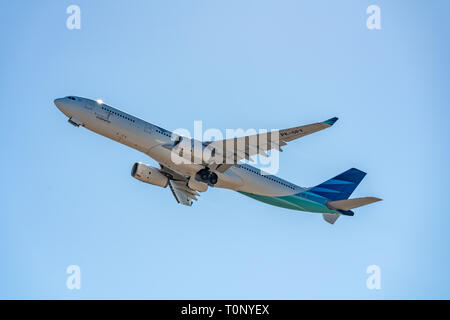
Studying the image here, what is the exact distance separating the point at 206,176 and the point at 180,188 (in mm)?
6451

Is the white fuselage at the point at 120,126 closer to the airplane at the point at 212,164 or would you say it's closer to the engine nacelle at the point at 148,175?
the airplane at the point at 212,164

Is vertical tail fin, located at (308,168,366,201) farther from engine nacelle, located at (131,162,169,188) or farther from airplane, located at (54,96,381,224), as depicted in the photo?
engine nacelle, located at (131,162,169,188)

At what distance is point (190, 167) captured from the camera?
40.2m

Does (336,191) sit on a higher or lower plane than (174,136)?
lower

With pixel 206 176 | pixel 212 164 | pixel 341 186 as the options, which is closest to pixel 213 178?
pixel 206 176

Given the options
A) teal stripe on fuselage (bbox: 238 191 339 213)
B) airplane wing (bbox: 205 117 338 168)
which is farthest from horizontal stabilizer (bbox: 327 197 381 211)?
airplane wing (bbox: 205 117 338 168)

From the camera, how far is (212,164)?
39.9 meters

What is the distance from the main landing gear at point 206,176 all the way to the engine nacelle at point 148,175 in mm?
4580

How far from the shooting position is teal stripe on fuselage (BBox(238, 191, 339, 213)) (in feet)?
143

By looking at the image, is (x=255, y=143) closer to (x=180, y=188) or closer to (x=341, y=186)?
(x=180, y=188)
